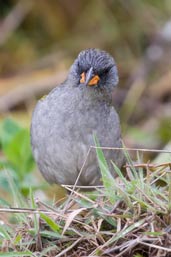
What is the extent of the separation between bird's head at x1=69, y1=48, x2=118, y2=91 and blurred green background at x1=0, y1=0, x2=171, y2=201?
9.19 feet

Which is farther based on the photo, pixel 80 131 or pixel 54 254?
pixel 80 131

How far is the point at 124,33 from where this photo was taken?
9.51m

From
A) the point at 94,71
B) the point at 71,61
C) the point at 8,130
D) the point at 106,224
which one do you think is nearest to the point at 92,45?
the point at 71,61

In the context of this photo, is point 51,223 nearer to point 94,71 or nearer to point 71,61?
point 94,71

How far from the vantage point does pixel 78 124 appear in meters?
5.04

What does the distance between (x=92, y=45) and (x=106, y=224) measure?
19.6 feet

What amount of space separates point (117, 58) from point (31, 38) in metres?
1.09

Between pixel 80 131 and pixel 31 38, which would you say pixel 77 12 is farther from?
pixel 80 131

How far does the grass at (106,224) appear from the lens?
3.49 meters

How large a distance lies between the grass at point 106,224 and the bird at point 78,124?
113 cm

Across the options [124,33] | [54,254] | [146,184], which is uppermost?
[124,33]

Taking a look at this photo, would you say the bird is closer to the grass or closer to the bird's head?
the bird's head

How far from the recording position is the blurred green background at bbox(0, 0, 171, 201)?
338 inches

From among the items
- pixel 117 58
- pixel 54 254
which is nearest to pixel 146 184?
pixel 54 254
